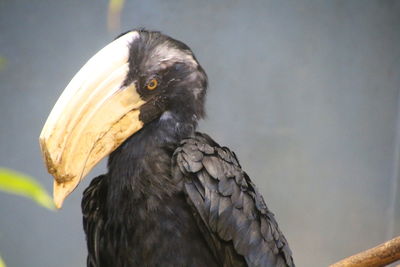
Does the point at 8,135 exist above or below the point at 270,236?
above

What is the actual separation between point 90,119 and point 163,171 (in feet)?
0.84

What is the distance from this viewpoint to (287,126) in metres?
2.82

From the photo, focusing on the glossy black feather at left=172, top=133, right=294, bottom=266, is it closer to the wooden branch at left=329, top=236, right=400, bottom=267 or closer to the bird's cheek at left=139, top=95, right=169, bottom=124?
the bird's cheek at left=139, top=95, right=169, bottom=124

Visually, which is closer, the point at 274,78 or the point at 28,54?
the point at 28,54

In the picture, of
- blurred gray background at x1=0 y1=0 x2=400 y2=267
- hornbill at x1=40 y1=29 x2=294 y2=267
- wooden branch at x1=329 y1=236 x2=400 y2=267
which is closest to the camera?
hornbill at x1=40 y1=29 x2=294 y2=267

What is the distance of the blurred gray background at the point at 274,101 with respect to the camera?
2.50m

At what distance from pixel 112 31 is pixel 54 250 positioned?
3.72 feet

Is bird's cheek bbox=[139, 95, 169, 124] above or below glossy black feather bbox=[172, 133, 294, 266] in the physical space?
above

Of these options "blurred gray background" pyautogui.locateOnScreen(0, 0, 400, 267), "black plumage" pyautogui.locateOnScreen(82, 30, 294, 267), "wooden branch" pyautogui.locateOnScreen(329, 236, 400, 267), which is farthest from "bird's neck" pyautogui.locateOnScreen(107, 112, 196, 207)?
"blurred gray background" pyautogui.locateOnScreen(0, 0, 400, 267)

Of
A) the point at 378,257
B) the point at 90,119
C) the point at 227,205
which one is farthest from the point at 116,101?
the point at 378,257

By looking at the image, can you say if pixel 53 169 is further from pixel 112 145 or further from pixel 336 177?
pixel 336 177

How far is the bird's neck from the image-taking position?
141 centimetres

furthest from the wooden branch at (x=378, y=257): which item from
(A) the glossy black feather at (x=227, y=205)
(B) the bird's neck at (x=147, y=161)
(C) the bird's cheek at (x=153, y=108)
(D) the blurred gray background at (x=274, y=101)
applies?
(D) the blurred gray background at (x=274, y=101)

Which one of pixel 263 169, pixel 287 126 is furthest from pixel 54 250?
pixel 287 126
